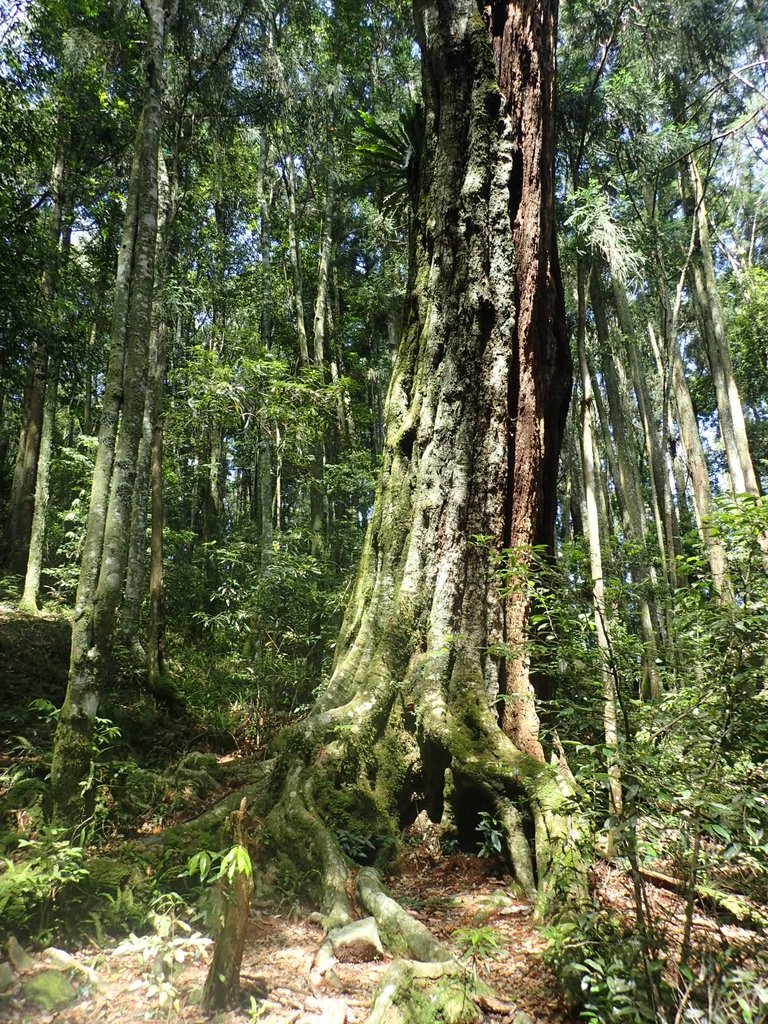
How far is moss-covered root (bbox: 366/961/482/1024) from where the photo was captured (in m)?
2.25

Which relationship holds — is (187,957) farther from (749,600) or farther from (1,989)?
(749,600)

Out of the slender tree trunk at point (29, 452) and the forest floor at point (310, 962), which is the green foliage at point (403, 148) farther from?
the slender tree trunk at point (29, 452)

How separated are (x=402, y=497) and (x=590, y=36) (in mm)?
11528

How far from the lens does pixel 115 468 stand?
14.1ft

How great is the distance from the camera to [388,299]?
14.5 m

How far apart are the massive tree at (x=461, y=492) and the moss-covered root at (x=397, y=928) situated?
22 cm

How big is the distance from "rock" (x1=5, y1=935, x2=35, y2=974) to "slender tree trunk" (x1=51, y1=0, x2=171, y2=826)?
1.03 meters

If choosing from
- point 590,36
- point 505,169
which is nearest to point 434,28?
point 505,169

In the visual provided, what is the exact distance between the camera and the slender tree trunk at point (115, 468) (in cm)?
371

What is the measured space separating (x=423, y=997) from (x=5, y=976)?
1713 millimetres

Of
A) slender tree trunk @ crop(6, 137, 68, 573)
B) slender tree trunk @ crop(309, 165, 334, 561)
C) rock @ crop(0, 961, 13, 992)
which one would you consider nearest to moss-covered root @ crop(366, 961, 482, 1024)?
rock @ crop(0, 961, 13, 992)

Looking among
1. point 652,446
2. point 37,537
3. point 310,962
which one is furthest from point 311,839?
point 652,446

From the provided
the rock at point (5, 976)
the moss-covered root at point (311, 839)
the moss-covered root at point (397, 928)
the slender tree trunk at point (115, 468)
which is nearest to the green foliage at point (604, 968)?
the moss-covered root at point (397, 928)

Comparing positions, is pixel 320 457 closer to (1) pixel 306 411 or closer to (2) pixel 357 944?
(1) pixel 306 411
